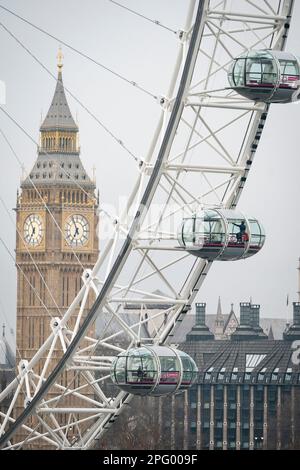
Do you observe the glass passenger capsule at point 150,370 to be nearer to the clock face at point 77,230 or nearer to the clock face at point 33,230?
the clock face at point 77,230

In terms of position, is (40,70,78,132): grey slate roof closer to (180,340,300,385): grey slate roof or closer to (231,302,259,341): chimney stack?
(180,340,300,385): grey slate roof

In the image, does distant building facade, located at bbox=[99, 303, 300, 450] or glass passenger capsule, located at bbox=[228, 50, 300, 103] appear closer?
glass passenger capsule, located at bbox=[228, 50, 300, 103]

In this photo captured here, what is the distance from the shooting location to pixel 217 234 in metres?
85.8

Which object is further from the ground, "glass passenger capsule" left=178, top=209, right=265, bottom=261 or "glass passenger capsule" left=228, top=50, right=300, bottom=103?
"glass passenger capsule" left=228, top=50, right=300, bottom=103

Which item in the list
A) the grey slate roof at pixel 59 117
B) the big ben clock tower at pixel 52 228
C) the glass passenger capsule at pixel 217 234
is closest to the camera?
the glass passenger capsule at pixel 217 234

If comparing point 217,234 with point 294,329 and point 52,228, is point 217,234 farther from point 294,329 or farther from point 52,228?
point 294,329

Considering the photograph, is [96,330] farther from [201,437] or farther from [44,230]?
[201,437]

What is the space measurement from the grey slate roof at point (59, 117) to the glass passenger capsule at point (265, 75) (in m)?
99.2

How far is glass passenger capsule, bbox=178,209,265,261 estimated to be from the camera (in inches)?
3376

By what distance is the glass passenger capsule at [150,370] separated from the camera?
88.6 metres

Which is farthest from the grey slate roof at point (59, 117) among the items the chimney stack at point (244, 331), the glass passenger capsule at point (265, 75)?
the glass passenger capsule at point (265, 75)

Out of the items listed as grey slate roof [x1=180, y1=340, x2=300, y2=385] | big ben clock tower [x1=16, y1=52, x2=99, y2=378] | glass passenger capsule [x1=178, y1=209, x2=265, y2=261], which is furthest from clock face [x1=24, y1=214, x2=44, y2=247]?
glass passenger capsule [x1=178, y1=209, x2=265, y2=261]

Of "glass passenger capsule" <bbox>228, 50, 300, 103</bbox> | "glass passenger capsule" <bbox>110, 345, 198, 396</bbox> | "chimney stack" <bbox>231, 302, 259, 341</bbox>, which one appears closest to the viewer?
"glass passenger capsule" <bbox>228, 50, 300, 103</bbox>
